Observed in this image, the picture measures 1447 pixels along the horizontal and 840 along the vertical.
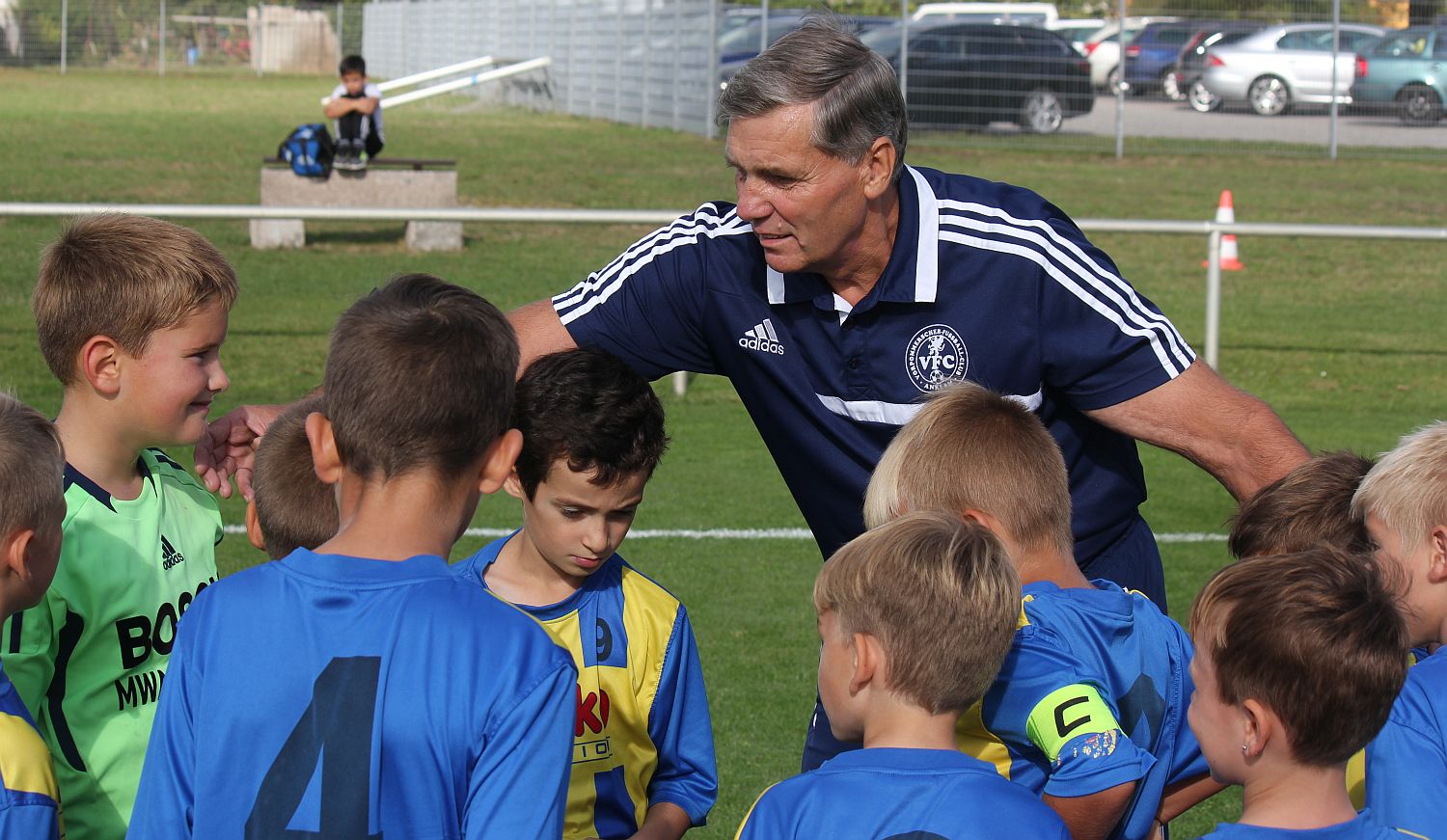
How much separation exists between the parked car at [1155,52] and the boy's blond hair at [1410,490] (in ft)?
75.2

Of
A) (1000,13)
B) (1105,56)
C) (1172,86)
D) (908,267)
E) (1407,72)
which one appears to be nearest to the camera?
(908,267)

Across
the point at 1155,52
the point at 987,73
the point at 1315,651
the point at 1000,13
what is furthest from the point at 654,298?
the point at 1000,13

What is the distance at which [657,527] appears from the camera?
750 centimetres

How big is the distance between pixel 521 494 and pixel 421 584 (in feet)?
2.88

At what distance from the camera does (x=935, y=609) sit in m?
2.26

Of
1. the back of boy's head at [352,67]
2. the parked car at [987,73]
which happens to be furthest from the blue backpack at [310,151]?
the parked car at [987,73]

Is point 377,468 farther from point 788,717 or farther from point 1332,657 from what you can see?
point 788,717

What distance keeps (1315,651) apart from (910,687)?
60 centimetres

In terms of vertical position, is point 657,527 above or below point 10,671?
below

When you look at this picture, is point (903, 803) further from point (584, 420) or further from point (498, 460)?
point (584, 420)

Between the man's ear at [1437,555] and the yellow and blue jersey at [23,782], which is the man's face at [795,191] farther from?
the yellow and blue jersey at [23,782]

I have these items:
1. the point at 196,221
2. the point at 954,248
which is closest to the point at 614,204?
the point at 196,221

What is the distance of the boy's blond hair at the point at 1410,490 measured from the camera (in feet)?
8.99

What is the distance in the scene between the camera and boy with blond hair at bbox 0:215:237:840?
2.87 meters
